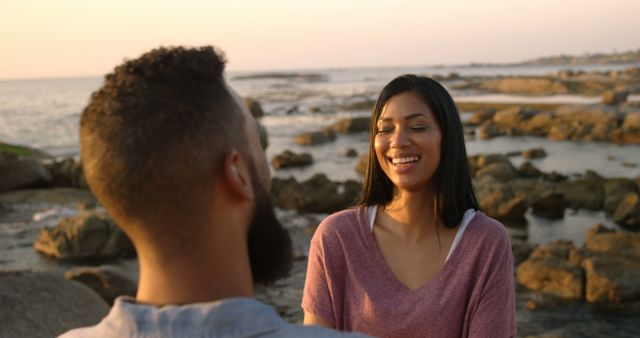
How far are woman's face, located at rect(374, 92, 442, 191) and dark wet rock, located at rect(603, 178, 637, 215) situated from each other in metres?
12.8

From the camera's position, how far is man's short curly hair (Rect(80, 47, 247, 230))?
1.35m

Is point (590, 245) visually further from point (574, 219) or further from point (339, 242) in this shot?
point (339, 242)

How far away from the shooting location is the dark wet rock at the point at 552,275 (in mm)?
9203

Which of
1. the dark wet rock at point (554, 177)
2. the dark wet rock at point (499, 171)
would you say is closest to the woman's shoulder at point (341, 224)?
the dark wet rock at point (499, 171)

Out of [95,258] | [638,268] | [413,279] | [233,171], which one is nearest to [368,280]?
[413,279]

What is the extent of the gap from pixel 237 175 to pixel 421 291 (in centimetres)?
160

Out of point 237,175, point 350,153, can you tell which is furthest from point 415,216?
point 350,153

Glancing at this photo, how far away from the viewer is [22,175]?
18.8 metres

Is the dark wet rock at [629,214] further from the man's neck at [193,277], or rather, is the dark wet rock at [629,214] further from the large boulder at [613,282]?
the man's neck at [193,277]

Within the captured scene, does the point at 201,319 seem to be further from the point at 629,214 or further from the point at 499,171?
the point at 499,171

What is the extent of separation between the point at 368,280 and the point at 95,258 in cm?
991

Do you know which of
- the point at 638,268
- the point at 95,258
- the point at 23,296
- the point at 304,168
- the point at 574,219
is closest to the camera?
the point at 23,296

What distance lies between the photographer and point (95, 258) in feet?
38.8

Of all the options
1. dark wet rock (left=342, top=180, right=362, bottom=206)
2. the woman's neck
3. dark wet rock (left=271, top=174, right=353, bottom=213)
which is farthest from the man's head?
dark wet rock (left=342, top=180, right=362, bottom=206)
